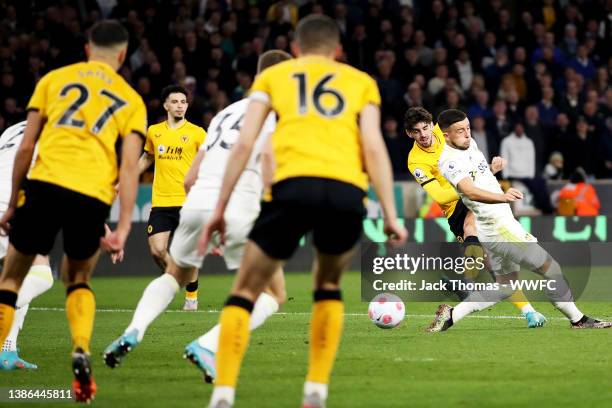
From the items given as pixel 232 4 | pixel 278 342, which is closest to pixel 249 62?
pixel 232 4

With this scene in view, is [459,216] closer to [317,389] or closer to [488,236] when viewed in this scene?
[488,236]

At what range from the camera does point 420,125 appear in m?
13.0

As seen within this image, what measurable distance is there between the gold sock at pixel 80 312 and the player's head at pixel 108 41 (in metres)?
1.45

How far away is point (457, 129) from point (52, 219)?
17.0 feet

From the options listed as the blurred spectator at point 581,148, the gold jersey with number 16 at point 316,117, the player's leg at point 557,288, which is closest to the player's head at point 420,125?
the player's leg at point 557,288

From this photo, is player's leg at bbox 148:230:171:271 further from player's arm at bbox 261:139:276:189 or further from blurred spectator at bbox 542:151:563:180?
blurred spectator at bbox 542:151:563:180

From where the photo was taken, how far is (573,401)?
297 inches

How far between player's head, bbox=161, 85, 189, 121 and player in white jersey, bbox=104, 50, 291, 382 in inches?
224

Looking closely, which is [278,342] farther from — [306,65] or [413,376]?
[306,65]

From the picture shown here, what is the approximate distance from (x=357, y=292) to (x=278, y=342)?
20.4 feet

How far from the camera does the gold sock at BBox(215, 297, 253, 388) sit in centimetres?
679

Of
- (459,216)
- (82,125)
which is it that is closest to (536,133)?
(459,216)

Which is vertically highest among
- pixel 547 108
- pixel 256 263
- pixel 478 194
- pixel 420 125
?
pixel 547 108

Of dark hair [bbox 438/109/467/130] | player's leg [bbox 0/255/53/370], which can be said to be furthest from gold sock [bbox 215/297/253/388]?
dark hair [bbox 438/109/467/130]
